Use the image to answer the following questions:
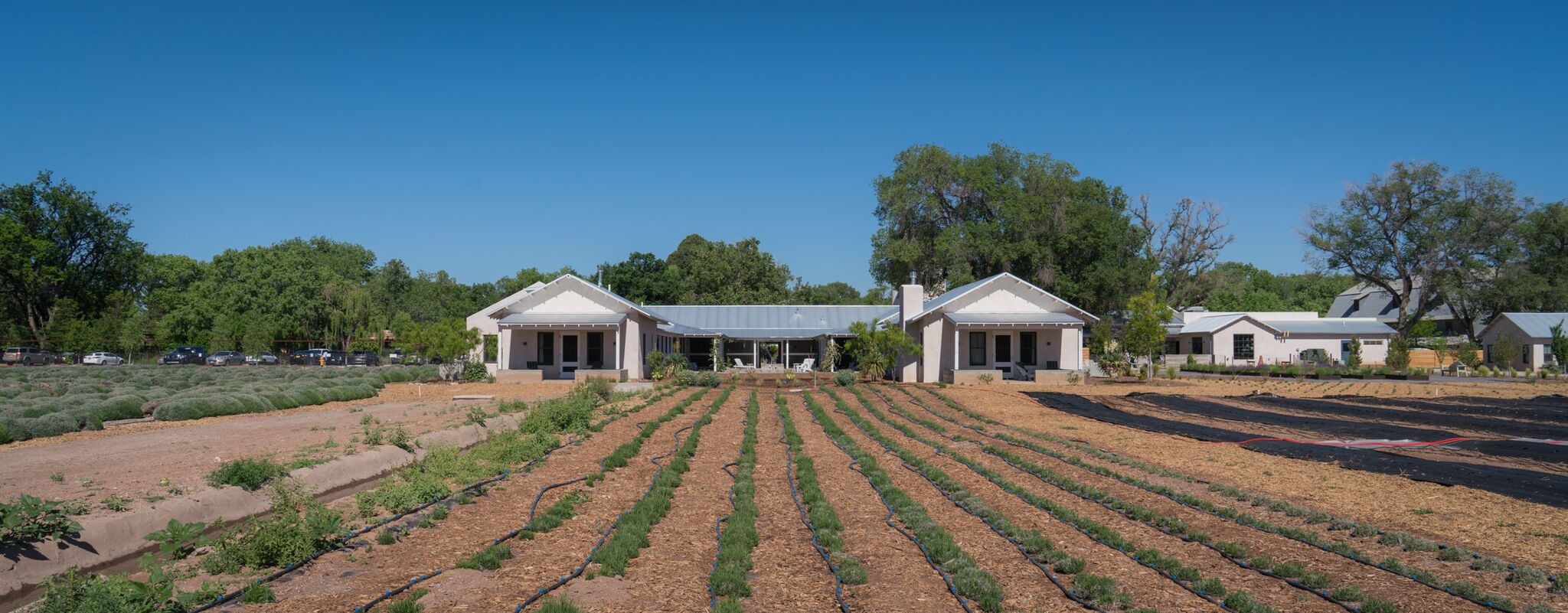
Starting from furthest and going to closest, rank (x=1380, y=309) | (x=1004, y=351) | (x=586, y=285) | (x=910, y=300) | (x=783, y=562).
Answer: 1. (x=1380, y=309)
2. (x=910, y=300)
3. (x=586, y=285)
4. (x=1004, y=351)
5. (x=783, y=562)

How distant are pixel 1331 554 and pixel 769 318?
37.7 meters

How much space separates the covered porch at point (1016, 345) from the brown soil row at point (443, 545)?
2093 centimetres

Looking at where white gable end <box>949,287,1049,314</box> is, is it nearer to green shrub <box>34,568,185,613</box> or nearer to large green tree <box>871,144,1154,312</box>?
large green tree <box>871,144,1154,312</box>

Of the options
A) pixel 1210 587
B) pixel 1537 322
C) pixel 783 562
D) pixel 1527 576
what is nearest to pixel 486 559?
pixel 783 562

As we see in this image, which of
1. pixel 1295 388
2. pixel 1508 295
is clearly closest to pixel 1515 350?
pixel 1508 295

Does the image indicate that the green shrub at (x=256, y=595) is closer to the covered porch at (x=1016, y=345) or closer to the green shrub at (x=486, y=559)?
the green shrub at (x=486, y=559)

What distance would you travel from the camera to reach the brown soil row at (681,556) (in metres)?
5.94

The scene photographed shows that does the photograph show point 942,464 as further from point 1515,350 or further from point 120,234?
point 120,234

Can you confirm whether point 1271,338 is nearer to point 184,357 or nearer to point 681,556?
point 681,556

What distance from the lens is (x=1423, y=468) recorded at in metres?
11.6

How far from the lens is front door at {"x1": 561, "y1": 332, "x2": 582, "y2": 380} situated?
33312 millimetres

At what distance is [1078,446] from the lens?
45.7ft

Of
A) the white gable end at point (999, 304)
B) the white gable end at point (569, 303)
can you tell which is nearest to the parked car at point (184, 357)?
the white gable end at point (569, 303)

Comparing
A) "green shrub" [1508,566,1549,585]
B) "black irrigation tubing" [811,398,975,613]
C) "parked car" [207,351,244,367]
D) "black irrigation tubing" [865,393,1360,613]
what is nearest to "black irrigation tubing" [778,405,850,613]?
"black irrigation tubing" [811,398,975,613]
